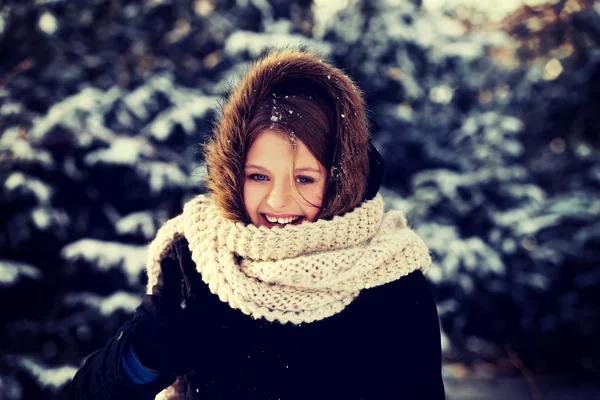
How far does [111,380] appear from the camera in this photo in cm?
119

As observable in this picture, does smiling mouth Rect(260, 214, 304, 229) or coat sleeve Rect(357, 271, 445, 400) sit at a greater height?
smiling mouth Rect(260, 214, 304, 229)

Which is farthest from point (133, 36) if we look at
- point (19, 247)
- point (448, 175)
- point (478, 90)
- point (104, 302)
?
point (478, 90)

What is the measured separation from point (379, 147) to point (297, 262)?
2.79 metres

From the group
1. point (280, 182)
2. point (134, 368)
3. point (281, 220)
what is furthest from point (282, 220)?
point (134, 368)

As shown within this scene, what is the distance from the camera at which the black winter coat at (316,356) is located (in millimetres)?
1214

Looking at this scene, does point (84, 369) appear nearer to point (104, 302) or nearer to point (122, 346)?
point (122, 346)

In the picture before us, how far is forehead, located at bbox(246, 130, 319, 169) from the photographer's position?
1.22m

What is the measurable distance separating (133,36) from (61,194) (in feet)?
4.43

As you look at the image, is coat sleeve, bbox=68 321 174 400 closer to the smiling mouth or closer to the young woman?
the young woman

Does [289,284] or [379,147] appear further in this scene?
[379,147]

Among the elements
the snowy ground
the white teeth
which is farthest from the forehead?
the snowy ground

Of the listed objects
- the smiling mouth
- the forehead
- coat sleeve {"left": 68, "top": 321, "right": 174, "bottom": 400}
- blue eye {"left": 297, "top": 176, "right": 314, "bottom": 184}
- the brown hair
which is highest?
the brown hair

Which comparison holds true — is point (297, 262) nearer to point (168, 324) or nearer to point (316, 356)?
point (316, 356)

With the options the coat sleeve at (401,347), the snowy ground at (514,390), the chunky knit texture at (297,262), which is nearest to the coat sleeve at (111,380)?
the chunky knit texture at (297,262)
